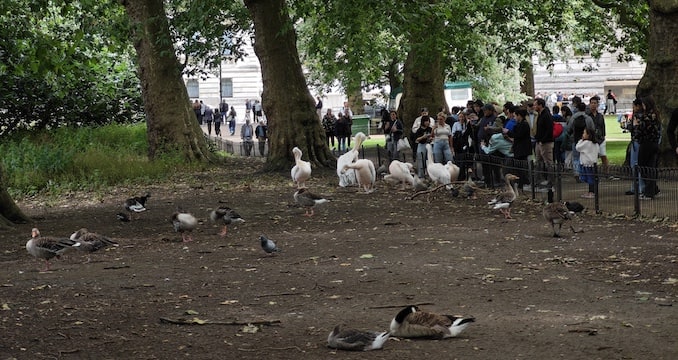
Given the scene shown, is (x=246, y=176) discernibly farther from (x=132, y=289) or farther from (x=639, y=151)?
(x=132, y=289)

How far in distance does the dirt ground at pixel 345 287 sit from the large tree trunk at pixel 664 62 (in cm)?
745

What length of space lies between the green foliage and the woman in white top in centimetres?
708

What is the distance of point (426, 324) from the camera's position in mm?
8867

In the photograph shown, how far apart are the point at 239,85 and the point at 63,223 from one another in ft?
196

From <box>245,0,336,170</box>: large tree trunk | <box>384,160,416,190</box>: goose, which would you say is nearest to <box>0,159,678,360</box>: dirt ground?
<box>384,160,416,190</box>: goose

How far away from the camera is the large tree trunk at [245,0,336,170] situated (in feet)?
93.2

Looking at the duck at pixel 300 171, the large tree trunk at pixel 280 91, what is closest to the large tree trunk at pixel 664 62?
the duck at pixel 300 171

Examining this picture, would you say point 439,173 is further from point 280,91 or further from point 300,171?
point 280,91

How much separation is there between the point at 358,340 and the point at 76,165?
19.8m

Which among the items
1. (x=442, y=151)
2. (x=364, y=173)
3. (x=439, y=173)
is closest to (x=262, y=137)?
(x=442, y=151)

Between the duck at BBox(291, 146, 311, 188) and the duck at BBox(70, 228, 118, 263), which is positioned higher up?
the duck at BBox(291, 146, 311, 188)

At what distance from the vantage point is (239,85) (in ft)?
256

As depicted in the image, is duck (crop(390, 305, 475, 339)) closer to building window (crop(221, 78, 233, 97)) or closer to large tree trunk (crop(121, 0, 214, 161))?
large tree trunk (crop(121, 0, 214, 161))

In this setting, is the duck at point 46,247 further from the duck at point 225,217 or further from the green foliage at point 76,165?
the green foliage at point 76,165
